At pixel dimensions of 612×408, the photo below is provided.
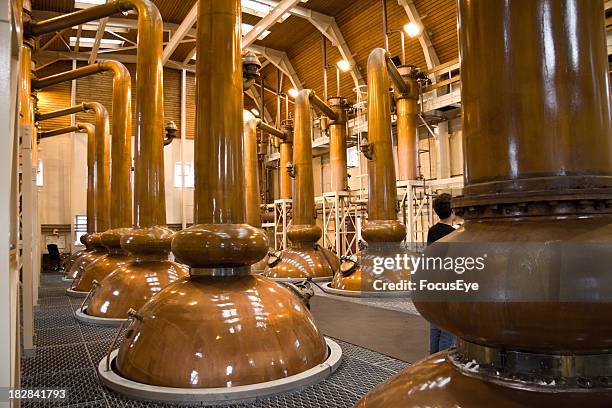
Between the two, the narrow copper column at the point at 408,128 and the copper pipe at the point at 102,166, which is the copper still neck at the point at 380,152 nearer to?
the narrow copper column at the point at 408,128

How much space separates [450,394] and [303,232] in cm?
737

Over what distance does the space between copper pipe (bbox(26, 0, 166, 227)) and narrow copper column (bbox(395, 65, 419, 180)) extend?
6083mm

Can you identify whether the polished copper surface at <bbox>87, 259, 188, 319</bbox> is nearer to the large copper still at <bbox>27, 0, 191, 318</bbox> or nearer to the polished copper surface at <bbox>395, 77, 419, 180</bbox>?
the large copper still at <bbox>27, 0, 191, 318</bbox>

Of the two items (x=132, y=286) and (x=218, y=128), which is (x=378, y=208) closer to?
(x=132, y=286)

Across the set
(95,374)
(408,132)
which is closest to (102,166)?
(408,132)

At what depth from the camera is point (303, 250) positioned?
28.3 ft

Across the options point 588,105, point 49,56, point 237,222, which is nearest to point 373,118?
point 237,222

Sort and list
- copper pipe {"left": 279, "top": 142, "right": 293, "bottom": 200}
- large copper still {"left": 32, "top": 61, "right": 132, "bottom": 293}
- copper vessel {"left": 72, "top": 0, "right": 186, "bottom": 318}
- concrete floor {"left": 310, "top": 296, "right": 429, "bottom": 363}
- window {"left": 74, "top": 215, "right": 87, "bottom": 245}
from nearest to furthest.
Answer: concrete floor {"left": 310, "top": 296, "right": 429, "bottom": 363}
copper vessel {"left": 72, "top": 0, "right": 186, "bottom": 318}
large copper still {"left": 32, "top": 61, "right": 132, "bottom": 293}
copper pipe {"left": 279, "top": 142, "right": 293, "bottom": 200}
window {"left": 74, "top": 215, "right": 87, "bottom": 245}

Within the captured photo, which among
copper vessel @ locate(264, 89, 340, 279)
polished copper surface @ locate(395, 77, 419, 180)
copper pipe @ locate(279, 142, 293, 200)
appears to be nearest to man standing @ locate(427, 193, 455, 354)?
copper vessel @ locate(264, 89, 340, 279)

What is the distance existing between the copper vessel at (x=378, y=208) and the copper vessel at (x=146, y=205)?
276cm

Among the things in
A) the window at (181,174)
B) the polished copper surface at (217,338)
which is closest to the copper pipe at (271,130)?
the window at (181,174)

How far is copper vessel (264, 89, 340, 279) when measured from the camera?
834 centimetres

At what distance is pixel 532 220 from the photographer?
119 centimetres

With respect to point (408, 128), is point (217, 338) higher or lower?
lower
